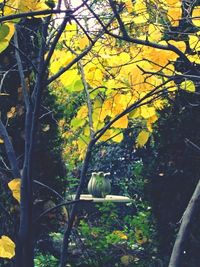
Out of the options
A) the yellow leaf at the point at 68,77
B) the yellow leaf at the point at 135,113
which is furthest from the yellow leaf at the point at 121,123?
the yellow leaf at the point at 68,77

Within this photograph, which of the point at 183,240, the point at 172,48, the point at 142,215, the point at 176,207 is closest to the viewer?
the point at 172,48

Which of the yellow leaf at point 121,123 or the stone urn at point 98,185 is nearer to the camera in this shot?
the yellow leaf at point 121,123

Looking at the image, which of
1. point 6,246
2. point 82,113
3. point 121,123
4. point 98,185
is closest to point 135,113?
point 121,123

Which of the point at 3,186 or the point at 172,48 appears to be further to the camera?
the point at 3,186

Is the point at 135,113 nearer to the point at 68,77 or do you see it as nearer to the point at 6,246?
the point at 68,77

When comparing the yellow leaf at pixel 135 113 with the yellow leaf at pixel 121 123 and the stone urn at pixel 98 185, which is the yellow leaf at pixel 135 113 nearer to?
the yellow leaf at pixel 121 123

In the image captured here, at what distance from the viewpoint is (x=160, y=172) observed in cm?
617

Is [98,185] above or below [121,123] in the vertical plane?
below

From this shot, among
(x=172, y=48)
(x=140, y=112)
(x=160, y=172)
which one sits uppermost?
(x=172, y=48)

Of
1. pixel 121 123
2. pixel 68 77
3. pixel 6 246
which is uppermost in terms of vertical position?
pixel 68 77

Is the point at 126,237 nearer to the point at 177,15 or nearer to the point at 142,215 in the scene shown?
the point at 142,215

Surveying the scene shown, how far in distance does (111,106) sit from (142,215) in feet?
12.7

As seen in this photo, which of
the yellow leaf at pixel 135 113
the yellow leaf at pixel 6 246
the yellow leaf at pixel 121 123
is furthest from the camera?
the yellow leaf at pixel 135 113

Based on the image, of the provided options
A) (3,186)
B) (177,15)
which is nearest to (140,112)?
(177,15)
